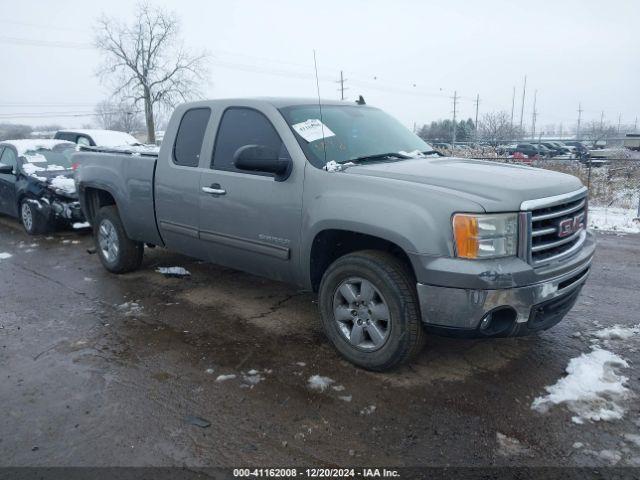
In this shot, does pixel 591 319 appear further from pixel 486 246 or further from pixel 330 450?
pixel 330 450

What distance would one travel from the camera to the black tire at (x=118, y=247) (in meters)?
5.86

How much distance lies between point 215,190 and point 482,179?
7.29 feet

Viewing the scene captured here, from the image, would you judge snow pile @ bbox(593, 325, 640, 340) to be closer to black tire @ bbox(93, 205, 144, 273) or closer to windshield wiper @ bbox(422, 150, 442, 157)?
windshield wiper @ bbox(422, 150, 442, 157)

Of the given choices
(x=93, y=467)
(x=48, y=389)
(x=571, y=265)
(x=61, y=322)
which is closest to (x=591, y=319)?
(x=571, y=265)

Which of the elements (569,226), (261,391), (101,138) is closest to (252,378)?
(261,391)

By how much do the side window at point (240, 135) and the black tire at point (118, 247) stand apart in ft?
6.49

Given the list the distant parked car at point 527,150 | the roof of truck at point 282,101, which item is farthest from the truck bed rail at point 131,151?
the distant parked car at point 527,150

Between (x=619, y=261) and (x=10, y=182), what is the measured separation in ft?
31.8

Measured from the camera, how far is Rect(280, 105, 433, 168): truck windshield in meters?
3.96

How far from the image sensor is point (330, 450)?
2742mm

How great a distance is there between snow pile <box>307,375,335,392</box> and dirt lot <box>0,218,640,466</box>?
5cm

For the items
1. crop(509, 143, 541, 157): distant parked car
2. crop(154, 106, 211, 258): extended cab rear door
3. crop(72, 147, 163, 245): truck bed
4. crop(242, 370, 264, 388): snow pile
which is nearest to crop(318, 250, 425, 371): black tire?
crop(242, 370, 264, 388): snow pile

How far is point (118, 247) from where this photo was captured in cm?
590

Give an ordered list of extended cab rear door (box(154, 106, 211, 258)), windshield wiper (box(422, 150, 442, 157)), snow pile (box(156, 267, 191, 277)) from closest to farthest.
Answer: windshield wiper (box(422, 150, 442, 157))
extended cab rear door (box(154, 106, 211, 258))
snow pile (box(156, 267, 191, 277))
